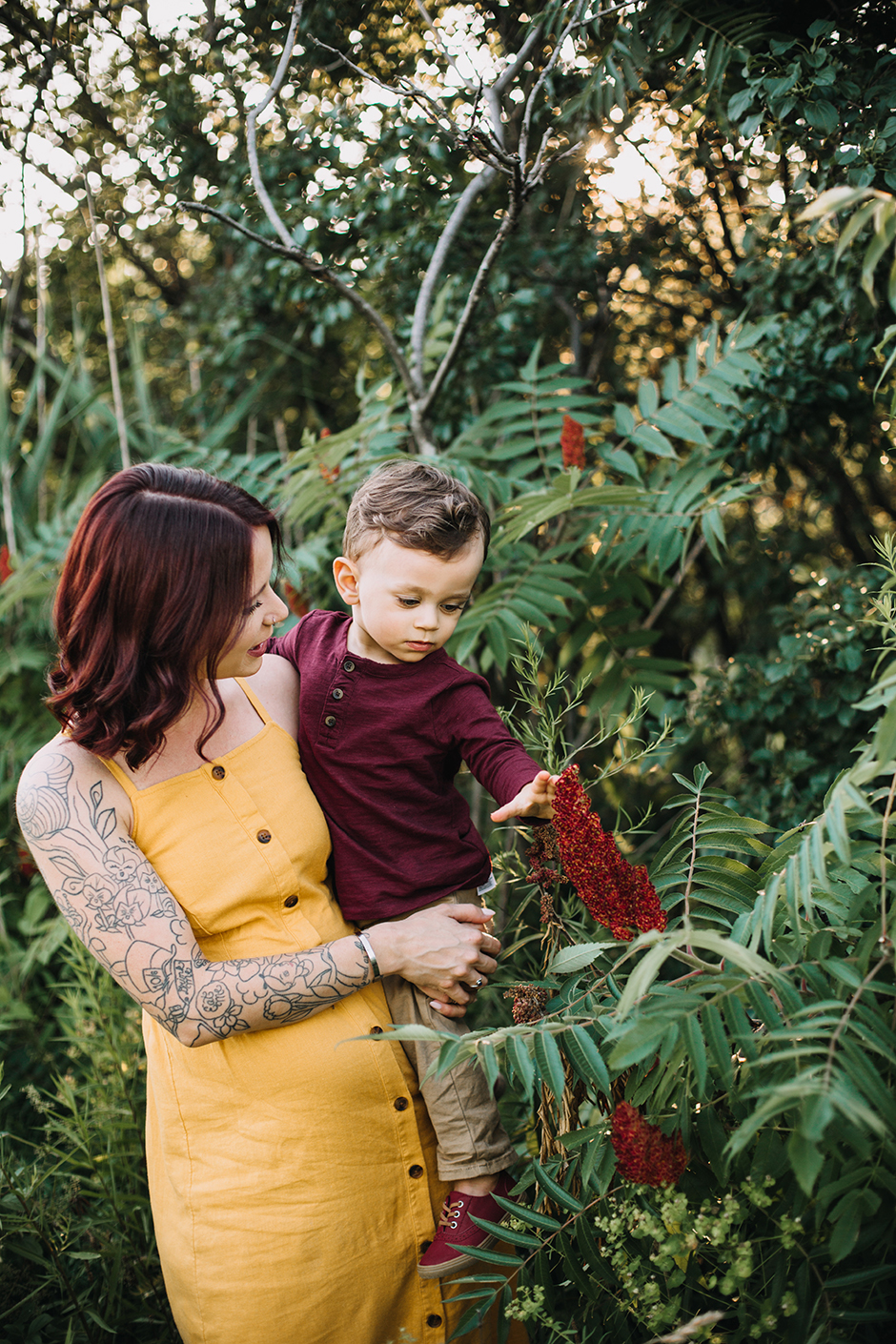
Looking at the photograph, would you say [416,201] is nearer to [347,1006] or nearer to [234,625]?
[234,625]

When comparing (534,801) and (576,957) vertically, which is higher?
(534,801)

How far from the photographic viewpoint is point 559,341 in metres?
3.76

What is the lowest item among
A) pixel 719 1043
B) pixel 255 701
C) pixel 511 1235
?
pixel 511 1235

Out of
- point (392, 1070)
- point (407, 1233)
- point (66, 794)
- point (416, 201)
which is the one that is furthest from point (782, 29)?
point (407, 1233)

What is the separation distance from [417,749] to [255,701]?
328 mm

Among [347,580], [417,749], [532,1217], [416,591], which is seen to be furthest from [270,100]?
[532,1217]

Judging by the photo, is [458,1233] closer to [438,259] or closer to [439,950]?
[439,950]

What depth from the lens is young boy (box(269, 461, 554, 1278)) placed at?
5.06 ft

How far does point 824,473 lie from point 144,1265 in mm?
3262

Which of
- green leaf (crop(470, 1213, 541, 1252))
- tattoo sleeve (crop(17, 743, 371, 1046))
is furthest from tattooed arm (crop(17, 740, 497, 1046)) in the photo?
green leaf (crop(470, 1213, 541, 1252))

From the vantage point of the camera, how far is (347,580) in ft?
5.64

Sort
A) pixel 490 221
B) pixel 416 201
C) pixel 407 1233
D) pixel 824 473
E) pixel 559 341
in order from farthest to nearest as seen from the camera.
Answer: pixel 559 341, pixel 824 473, pixel 490 221, pixel 416 201, pixel 407 1233

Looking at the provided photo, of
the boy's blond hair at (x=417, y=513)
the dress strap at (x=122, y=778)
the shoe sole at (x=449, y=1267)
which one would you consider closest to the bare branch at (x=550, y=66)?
the boy's blond hair at (x=417, y=513)

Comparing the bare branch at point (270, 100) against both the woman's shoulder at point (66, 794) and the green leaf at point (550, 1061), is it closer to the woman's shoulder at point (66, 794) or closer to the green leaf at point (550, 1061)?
the woman's shoulder at point (66, 794)
